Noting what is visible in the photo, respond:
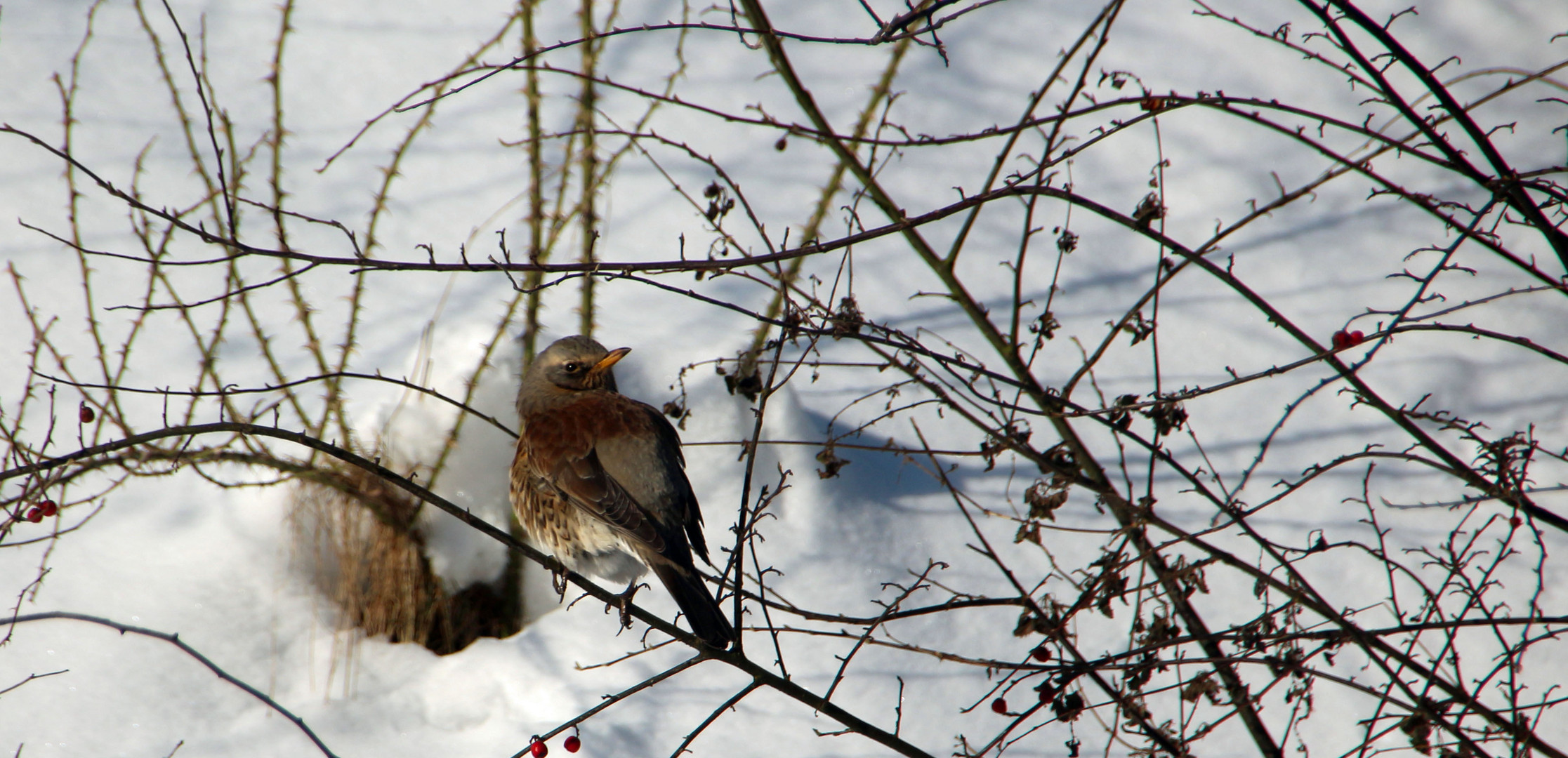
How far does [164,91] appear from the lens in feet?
12.7

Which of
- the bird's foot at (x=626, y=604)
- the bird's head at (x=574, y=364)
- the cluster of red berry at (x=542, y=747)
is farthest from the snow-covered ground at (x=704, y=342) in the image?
the cluster of red berry at (x=542, y=747)

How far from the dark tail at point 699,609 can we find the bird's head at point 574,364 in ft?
2.28

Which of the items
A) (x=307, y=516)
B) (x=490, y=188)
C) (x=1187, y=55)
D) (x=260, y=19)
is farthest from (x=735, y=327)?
(x=260, y=19)

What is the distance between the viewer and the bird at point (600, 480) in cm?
221

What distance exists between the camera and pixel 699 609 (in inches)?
78.4

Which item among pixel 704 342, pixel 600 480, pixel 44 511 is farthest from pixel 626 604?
pixel 704 342

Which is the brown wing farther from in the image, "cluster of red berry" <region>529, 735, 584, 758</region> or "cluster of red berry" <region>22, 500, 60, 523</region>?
"cluster of red berry" <region>22, 500, 60, 523</region>

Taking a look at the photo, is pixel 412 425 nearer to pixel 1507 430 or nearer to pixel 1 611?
pixel 1 611

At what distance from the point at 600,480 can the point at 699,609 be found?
458 millimetres

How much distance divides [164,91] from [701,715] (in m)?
3.26

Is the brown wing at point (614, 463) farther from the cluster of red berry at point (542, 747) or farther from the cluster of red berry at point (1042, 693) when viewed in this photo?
the cluster of red berry at point (1042, 693)

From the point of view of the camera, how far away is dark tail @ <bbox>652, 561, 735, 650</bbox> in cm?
192

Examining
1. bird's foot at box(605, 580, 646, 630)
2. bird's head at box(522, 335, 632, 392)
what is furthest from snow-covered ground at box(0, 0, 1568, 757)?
bird's foot at box(605, 580, 646, 630)

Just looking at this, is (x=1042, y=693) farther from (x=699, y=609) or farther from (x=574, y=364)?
(x=574, y=364)
